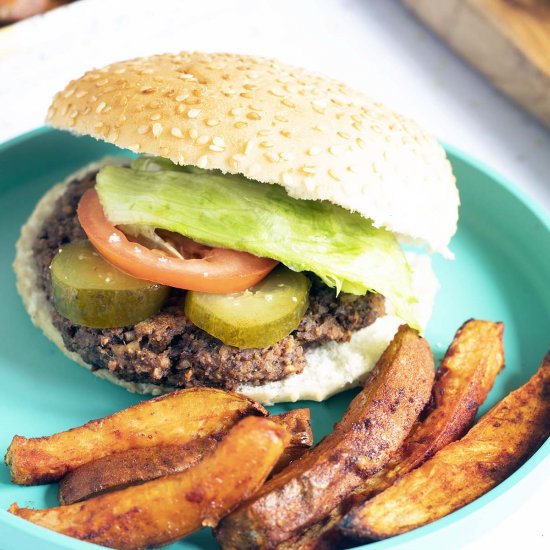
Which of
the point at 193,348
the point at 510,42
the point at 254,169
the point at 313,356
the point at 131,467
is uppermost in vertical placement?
the point at 510,42

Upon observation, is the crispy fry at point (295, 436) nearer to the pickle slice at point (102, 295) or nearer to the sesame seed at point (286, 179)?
the pickle slice at point (102, 295)

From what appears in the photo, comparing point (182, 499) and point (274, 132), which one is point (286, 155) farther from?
point (182, 499)

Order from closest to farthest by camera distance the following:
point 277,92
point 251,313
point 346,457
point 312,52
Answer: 1. point 346,457
2. point 251,313
3. point 277,92
4. point 312,52

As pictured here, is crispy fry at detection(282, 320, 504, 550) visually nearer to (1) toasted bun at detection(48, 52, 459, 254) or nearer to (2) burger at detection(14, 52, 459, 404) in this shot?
(2) burger at detection(14, 52, 459, 404)

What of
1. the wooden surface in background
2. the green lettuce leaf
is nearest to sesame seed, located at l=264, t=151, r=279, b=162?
the green lettuce leaf

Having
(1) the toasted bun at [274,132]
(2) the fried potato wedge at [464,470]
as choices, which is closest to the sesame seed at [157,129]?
(1) the toasted bun at [274,132]

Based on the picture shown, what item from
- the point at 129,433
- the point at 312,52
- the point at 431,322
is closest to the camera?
the point at 129,433

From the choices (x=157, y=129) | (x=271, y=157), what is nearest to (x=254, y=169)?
(x=271, y=157)
